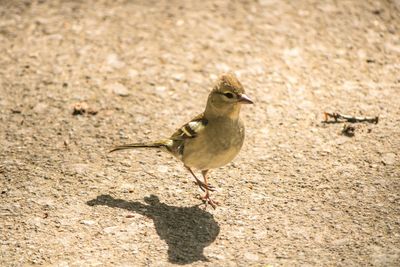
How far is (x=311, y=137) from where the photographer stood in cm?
641

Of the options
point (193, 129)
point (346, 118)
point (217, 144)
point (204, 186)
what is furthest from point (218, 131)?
point (346, 118)

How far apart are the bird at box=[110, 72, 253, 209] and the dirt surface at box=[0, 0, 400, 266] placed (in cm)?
49

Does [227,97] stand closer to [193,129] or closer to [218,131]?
[218,131]

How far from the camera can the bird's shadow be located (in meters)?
4.87

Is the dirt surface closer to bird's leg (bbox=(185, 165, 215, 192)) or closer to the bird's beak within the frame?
bird's leg (bbox=(185, 165, 215, 192))

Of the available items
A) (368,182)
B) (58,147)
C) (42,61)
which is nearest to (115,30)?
(42,61)

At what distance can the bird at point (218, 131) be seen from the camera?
17.1 ft

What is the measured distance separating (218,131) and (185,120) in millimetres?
1561

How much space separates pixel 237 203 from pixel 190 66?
2.61m

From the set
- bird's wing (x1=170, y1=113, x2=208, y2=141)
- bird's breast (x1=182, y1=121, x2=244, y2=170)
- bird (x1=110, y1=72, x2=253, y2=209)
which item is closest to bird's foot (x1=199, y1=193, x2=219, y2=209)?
bird (x1=110, y1=72, x2=253, y2=209)

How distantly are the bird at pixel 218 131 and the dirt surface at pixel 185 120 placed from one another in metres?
0.49

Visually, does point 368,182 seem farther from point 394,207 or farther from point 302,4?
point 302,4

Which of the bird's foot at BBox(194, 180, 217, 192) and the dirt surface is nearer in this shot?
the dirt surface

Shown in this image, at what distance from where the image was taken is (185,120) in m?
6.75
